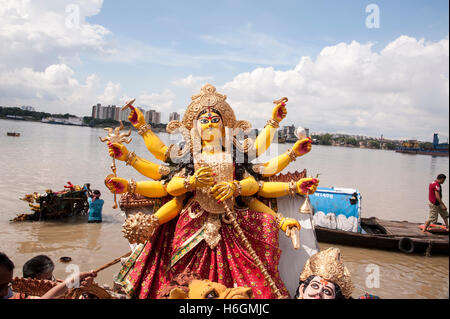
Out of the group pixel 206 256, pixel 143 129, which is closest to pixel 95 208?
pixel 143 129

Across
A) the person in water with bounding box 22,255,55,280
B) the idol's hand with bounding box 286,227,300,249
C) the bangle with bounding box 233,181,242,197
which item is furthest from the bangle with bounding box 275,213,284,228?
the person in water with bounding box 22,255,55,280

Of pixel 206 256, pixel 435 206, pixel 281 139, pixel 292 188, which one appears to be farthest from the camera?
pixel 435 206

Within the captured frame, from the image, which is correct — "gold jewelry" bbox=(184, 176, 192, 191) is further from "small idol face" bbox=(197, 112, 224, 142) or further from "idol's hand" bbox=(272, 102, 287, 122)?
"idol's hand" bbox=(272, 102, 287, 122)

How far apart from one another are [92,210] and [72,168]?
912 cm

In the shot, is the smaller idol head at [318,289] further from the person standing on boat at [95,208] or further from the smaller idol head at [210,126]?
the person standing on boat at [95,208]

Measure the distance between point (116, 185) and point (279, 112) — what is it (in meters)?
2.22

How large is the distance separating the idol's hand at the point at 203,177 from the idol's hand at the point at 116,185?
855 millimetres

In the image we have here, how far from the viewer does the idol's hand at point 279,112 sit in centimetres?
434

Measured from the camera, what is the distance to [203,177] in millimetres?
3656

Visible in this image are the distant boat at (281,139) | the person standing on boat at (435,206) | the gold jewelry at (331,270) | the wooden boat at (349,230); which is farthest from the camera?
the wooden boat at (349,230)

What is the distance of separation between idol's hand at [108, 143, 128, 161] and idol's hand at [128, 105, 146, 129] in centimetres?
49

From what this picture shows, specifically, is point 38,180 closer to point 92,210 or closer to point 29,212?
point 29,212

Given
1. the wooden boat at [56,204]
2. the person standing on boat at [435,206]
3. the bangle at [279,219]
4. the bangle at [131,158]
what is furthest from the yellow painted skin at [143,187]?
the person standing on boat at [435,206]

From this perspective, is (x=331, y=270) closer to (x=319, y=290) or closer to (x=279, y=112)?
(x=319, y=290)
